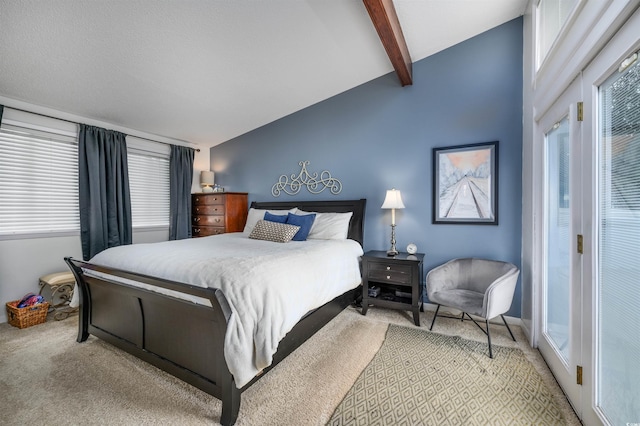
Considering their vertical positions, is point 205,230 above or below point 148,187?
below

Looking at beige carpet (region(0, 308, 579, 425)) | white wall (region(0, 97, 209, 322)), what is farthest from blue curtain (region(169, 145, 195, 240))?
beige carpet (region(0, 308, 579, 425))

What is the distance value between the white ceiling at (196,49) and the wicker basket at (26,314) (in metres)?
2.16

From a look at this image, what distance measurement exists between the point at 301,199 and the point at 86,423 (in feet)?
10.1

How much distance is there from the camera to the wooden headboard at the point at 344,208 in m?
3.43

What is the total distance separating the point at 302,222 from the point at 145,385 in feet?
6.74

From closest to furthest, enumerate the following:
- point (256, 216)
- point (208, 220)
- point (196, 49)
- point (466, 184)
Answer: point (196, 49) → point (466, 184) → point (256, 216) → point (208, 220)

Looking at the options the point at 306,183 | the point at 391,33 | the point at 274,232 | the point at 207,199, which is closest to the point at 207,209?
the point at 207,199

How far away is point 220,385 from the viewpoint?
154cm

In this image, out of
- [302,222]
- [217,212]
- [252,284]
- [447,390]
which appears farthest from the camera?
[217,212]

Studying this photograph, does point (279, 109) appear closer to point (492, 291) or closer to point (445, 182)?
point (445, 182)

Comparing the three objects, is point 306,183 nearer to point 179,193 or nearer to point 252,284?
point 179,193

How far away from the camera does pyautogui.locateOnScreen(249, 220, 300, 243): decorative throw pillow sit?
304 centimetres

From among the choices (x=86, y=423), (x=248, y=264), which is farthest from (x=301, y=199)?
(x=86, y=423)

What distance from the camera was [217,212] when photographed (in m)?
4.35
